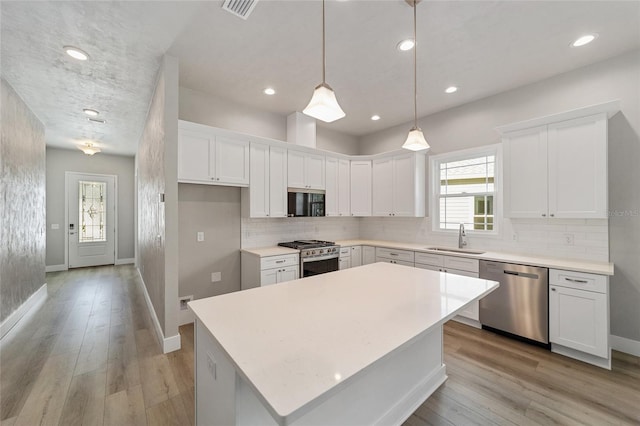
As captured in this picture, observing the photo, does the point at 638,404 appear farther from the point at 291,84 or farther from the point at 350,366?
the point at 291,84

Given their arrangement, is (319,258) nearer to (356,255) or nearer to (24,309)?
(356,255)

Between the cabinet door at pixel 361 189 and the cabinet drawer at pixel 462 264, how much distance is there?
1.72 m

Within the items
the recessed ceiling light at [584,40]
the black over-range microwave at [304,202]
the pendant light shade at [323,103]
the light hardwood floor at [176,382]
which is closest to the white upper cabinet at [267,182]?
the black over-range microwave at [304,202]

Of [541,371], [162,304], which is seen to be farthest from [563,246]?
[162,304]

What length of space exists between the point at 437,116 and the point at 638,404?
3.81 metres

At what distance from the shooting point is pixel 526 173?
3.14 metres

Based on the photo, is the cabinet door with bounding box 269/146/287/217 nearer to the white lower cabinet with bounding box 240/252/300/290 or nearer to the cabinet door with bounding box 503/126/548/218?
the white lower cabinet with bounding box 240/252/300/290

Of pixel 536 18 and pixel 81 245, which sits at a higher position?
pixel 536 18

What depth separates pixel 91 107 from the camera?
394 centimetres

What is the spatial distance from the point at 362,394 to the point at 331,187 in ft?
11.3

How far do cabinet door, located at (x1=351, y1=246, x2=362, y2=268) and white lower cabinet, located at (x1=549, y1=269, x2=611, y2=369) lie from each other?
251 cm

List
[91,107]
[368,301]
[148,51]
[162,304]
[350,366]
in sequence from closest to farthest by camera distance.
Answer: [350,366] < [368,301] < [148,51] < [162,304] < [91,107]

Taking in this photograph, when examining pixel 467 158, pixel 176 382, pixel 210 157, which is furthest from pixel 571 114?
pixel 176 382

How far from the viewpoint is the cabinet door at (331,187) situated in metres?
4.58
